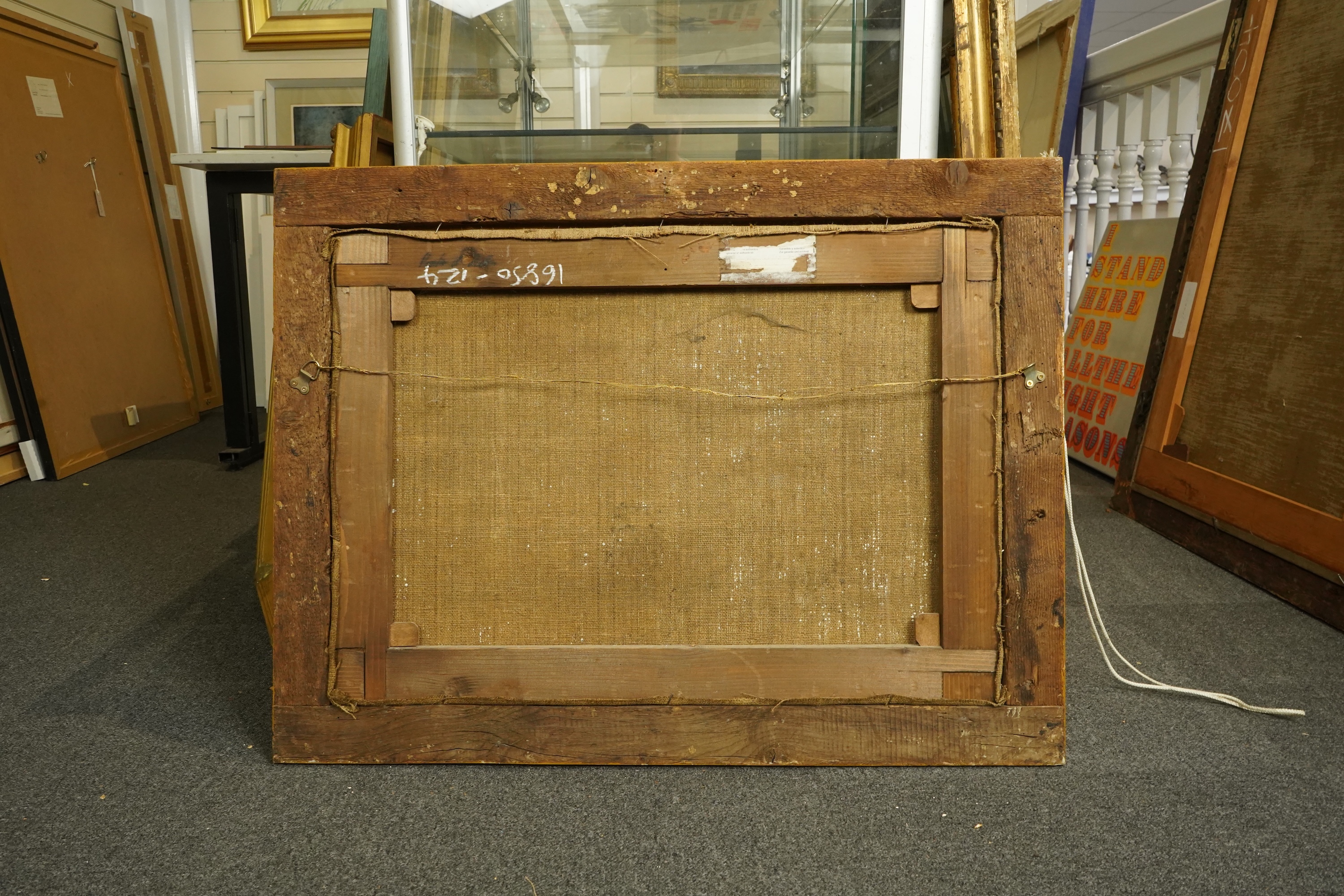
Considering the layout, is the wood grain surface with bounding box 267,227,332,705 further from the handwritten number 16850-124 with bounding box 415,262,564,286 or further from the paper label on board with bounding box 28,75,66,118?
the paper label on board with bounding box 28,75,66,118

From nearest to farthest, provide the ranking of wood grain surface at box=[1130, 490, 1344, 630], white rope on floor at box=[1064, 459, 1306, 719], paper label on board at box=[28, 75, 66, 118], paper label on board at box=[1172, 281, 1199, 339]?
white rope on floor at box=[1064, 459, 1306, 719] < wood grain surface at box=[1130, 490, 1344, 630] < paper label on board at box=[1172, 281, 1199, 339] < paper label on board at box=[28, 75, 66, 118]

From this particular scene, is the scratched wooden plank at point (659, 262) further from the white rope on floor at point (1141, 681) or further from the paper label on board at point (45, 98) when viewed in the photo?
the paper label on board at point (45, 98)

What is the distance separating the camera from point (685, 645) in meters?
1.12

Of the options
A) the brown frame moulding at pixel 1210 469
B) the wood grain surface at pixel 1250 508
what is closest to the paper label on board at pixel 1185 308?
the brown frame moulding at pixel 1210 469

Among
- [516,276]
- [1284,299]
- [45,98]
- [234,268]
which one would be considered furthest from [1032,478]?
[45,98]

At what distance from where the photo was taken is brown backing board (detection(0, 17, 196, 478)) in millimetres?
2764

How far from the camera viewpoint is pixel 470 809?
3.40 feet

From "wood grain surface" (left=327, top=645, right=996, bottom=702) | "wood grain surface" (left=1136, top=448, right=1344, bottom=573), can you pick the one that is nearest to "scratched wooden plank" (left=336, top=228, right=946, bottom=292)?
"wood grain surface" (left=327, top=645, right=996, bottom=702)

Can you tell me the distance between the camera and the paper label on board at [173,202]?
3.68m

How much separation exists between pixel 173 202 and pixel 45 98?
757 millimetres

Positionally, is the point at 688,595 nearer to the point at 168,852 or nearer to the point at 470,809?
the point at 470,809

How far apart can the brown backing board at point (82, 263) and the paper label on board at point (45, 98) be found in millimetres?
11

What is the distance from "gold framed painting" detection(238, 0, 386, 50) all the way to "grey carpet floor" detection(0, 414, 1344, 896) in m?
3.24

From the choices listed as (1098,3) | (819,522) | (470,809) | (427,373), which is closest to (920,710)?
(819,522)
